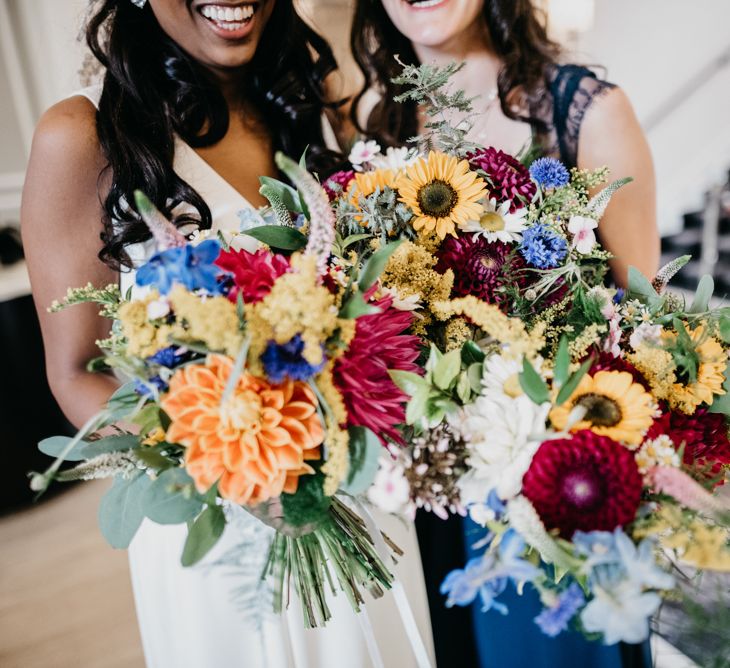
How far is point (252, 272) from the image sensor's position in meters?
0.47

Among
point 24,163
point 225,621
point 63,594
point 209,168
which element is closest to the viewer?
point 225,621

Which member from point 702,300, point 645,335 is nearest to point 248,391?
point 645,335

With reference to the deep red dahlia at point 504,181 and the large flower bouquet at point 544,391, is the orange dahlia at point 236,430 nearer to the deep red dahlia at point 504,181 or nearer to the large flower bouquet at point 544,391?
the large flower bouquet at point 544,391

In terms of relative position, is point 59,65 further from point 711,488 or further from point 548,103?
point 711,488

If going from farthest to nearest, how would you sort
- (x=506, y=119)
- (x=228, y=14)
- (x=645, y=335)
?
(x=506, y=119) < (x=228, y=14) < (x=645, y=335)

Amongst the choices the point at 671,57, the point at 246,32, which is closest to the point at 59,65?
the point at 246,32

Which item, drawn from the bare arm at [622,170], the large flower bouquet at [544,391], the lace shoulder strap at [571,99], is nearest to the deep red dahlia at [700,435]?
the large flower bouquet at [544,391]

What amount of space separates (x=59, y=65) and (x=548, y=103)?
2013mm

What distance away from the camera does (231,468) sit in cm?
41

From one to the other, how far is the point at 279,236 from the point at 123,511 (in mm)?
325

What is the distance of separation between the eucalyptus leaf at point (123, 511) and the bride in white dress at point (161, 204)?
12.0 inches

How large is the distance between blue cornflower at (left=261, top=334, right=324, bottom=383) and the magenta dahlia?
5 centimetres

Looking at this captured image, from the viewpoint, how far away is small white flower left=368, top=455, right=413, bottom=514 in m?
0.43

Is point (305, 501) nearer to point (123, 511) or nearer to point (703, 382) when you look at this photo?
point (123, 511)
